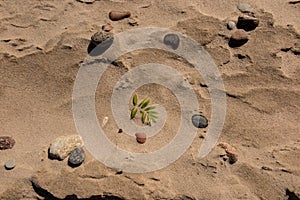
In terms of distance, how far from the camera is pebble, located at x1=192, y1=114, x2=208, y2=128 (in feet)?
7.84

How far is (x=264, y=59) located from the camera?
8.54 ft

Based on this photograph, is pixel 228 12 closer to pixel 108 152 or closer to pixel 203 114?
pixel 203 114

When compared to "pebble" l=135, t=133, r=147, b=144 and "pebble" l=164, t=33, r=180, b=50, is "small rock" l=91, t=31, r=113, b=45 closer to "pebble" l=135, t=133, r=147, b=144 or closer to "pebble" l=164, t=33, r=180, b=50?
"pebble" l=164, t=33, r=180, b=50

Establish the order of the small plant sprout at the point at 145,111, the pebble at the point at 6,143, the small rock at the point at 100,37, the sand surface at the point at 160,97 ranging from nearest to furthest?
1. the sand surface at the point at 160,97
2. the pebble at the point at 6,143
3. the small plant sprout at the point at 145,111
4. the small rock at the point at 100,37

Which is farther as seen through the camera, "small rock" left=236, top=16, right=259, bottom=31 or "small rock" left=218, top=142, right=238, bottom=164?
"small rock" left=236, top=16, right=259, bottom=31

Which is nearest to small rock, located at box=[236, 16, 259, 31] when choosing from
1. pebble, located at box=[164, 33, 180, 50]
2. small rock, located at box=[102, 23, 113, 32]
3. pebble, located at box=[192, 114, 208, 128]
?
pebble, located at box=[164, 33, 180, 50]

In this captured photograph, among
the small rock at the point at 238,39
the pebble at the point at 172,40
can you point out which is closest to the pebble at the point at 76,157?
the pebble at the point at 172,40

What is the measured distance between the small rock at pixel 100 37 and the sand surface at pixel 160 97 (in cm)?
8

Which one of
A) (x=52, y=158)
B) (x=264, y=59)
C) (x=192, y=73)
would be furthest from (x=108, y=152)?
(x=264, y=59)

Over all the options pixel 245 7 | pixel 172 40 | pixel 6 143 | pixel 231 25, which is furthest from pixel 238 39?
pixel 6 143

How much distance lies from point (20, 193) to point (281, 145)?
1514mm

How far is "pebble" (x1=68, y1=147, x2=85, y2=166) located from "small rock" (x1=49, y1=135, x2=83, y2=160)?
0.03 m

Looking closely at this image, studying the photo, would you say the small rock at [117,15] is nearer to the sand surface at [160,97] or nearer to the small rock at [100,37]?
the sand surface at [160,97]

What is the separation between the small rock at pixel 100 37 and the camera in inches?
104
